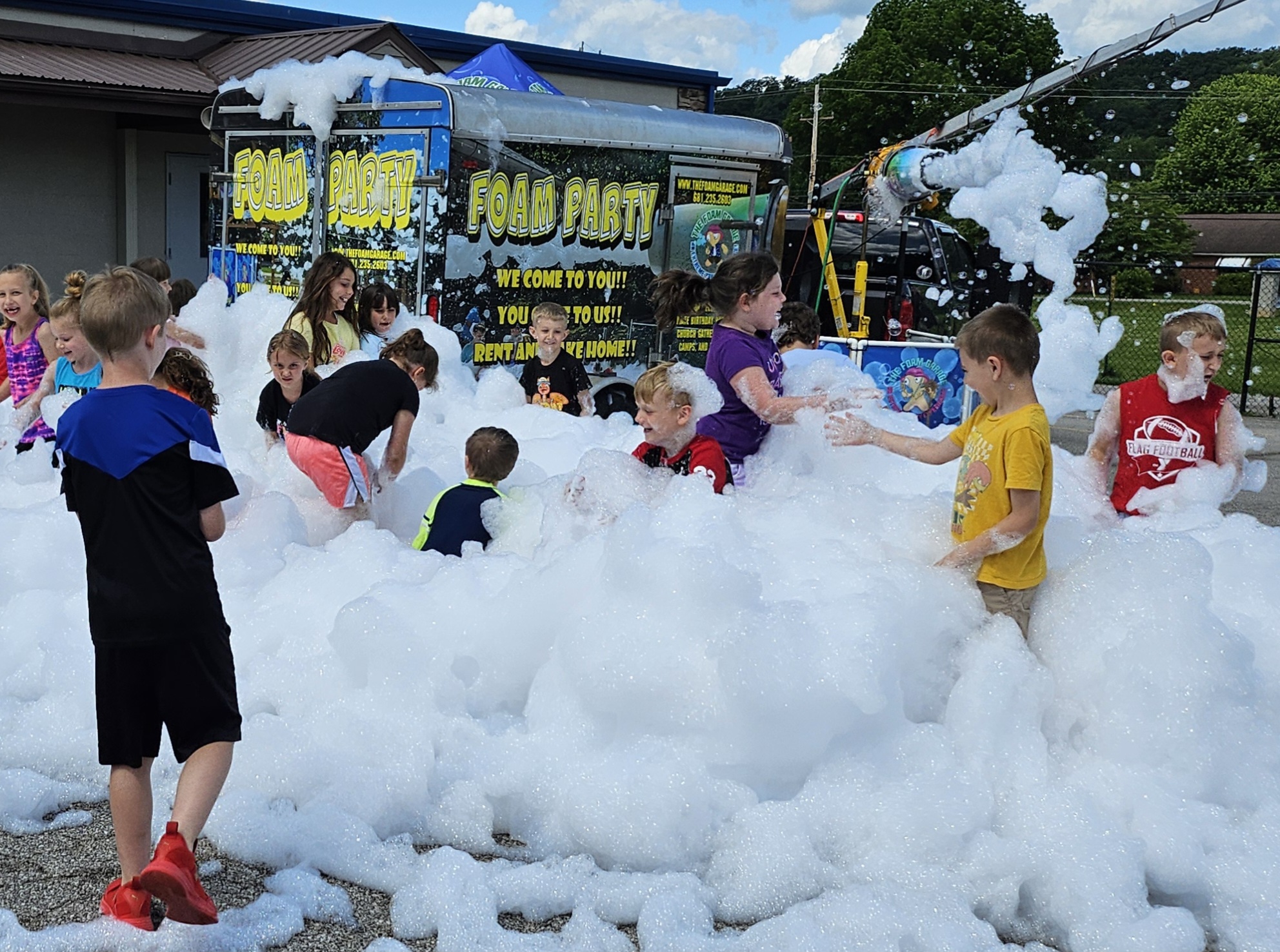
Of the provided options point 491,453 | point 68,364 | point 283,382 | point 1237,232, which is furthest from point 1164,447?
point 1237,232

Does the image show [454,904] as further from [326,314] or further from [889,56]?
[889,56]

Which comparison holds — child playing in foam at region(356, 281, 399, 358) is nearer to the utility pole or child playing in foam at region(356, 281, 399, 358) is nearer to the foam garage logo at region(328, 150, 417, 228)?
the foam garage logo at region(328, 150, 417, 228)

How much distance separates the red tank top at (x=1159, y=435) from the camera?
212 inches

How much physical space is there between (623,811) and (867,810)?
2.31ft

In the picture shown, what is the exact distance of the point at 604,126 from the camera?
892 centimetres

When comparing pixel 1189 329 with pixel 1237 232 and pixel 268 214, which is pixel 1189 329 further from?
pixel 1237 232

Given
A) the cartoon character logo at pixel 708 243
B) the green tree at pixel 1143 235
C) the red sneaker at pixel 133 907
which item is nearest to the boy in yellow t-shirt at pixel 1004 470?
the red sneaker at pixel 133 907

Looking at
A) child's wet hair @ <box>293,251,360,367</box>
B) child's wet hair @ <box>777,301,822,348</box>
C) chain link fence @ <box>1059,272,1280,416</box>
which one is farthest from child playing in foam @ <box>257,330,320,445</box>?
chain link fence @ <box>1059,272,1280,416</box>

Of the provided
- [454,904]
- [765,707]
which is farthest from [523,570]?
[454,904]

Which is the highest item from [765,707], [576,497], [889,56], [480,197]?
[889,56]

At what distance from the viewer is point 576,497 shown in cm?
526

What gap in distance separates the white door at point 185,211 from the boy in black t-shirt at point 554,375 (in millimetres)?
9343

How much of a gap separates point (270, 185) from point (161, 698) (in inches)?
→ 275

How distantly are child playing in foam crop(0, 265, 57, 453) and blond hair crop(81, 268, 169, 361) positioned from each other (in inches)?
166
